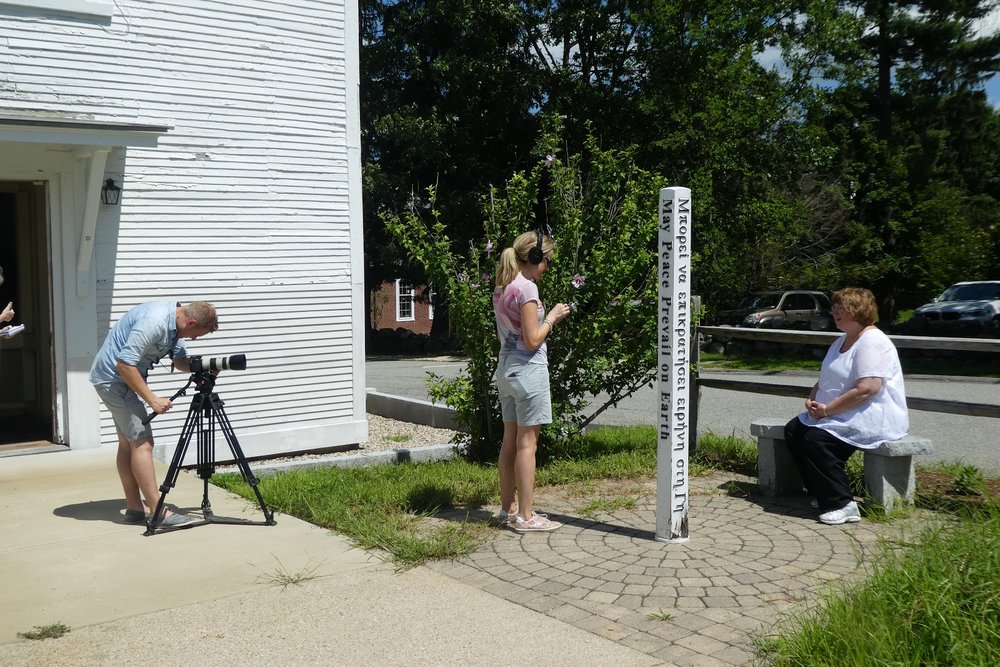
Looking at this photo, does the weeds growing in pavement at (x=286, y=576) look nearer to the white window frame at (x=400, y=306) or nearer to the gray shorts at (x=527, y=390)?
the gray shorts at (x=527, y=390)

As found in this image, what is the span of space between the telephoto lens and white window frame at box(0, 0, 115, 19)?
3994 millimetres

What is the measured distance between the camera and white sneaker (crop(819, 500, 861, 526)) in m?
6.28

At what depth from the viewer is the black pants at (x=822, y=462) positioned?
6.37m

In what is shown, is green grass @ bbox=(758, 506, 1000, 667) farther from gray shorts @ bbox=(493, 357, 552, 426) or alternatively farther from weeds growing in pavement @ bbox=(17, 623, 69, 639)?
weeds growing in pavement @ bbox=(17, 623, 69, 639)

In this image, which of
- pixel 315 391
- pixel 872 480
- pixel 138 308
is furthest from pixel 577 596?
pixel 315 391

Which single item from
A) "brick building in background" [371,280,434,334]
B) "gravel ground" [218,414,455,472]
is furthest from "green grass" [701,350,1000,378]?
"brick building in background" [371,280,434,334]

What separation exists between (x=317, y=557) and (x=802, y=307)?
2465 cm

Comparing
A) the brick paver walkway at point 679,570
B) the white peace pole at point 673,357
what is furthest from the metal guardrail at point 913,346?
the white peace pole at point 673,357

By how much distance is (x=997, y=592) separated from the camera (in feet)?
12.6

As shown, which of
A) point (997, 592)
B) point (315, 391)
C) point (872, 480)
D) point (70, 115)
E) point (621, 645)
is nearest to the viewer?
point (997, 592)

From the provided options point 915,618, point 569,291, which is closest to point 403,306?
point 569,291

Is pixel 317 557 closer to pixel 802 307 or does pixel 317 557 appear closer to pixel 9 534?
pixel 9 534

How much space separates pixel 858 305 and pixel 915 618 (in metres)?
3.06

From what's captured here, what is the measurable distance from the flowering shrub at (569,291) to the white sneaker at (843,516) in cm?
249
